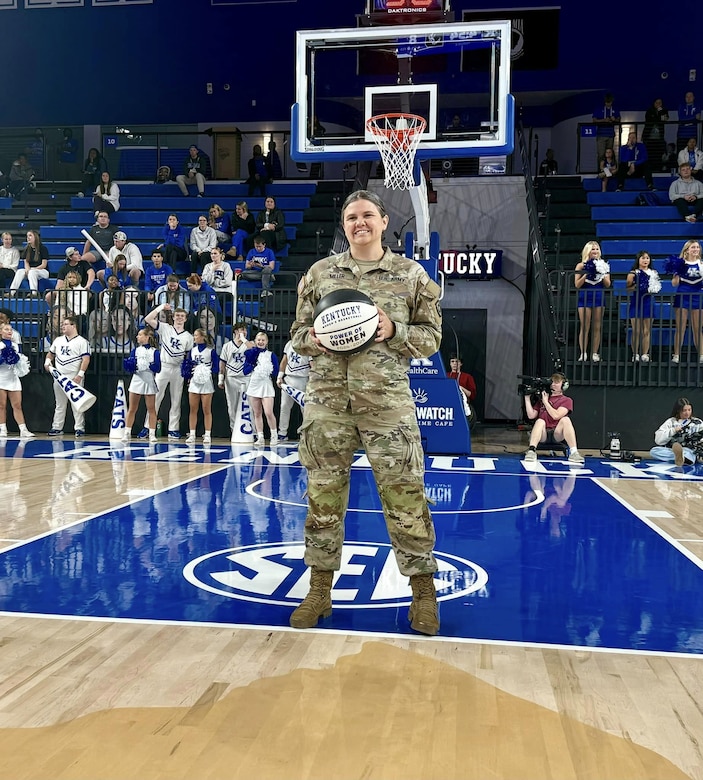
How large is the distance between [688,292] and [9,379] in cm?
1048

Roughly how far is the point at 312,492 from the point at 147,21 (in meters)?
19.7

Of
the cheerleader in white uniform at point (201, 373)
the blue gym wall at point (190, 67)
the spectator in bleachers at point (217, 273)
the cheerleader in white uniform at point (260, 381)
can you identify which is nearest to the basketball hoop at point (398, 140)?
the cheerleader in white uniform at point (260, 381)

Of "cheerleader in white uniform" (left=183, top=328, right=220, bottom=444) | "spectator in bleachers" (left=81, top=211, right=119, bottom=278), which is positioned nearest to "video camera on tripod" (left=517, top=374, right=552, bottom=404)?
"cheerleader in white uniform" (left=183, top=328, right=220, bottom=444)

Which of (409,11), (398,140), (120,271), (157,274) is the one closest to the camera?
(398,140)

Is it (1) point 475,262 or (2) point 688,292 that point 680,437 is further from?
(1) point 475,262

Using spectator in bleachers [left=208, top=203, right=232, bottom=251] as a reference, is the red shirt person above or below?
below

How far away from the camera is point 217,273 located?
14.2 metres

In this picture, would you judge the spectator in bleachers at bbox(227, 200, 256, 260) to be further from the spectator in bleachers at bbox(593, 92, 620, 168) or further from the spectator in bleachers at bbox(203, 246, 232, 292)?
the spectator in bleachers at bbox(593, 92, 620, 168)

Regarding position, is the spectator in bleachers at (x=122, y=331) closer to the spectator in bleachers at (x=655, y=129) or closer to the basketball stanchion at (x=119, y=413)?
the basketball stanchion at (x=119, y=413)

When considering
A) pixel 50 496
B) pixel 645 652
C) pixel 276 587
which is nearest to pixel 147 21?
pixel 50 496

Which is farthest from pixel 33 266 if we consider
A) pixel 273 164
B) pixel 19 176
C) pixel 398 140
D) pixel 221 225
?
pixel 398 140

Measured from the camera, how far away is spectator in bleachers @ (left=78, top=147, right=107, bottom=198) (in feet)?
63.6

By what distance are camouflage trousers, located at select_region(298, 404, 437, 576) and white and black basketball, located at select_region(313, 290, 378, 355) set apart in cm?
37

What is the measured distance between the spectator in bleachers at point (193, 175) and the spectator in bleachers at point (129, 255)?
357cm
